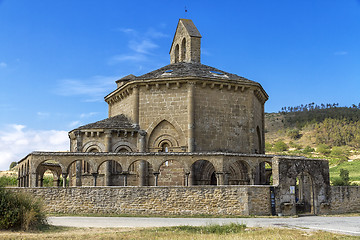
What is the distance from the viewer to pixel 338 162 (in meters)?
69.4

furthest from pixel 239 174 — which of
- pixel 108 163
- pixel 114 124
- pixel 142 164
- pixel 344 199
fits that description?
pixel 114 124

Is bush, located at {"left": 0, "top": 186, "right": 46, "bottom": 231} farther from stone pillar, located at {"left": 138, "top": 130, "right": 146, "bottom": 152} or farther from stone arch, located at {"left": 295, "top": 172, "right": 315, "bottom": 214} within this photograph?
stone arch, located at {"left": 295, "top": 172, "right": 315, "bottom": 214}

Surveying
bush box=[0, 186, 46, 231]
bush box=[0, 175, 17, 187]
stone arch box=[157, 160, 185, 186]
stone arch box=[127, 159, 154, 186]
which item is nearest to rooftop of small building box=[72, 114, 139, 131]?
stone arch box=[127, 159, 154, 186]

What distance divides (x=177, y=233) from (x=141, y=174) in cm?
1335

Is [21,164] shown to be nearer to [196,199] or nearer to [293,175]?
[196,199]

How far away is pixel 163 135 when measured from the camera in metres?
27.7

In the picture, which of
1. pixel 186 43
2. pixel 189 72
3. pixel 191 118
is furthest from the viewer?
pixel 186 43

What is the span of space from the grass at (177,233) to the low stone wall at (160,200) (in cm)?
592

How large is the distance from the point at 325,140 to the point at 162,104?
69.5m

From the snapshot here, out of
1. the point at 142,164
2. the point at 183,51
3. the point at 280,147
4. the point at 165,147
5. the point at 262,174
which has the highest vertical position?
the point at 183,51

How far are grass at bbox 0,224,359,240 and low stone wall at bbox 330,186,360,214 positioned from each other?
10538 millimetres

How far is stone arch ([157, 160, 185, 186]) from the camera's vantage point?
26.4 m

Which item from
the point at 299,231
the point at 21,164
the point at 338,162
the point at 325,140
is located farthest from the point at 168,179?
the point at 325,140

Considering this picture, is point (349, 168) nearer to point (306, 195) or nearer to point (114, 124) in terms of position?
point (306, 195)
